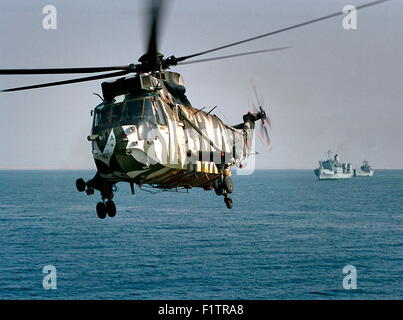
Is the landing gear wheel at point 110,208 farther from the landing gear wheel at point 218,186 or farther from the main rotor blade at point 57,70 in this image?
the main rotor blade at point 57,70

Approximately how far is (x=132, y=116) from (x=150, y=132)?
100 cm

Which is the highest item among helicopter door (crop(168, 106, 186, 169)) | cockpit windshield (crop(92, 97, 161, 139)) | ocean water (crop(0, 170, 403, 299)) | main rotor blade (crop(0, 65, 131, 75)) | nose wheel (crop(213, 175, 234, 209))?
main rotor blade (crop(0, 65, 131, 75))

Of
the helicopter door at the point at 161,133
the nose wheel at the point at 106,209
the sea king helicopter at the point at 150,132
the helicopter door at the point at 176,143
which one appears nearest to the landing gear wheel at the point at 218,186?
the sea king helicopter at the point at 150,132

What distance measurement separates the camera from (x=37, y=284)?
423ft

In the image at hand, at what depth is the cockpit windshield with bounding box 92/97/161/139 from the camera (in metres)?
21.8

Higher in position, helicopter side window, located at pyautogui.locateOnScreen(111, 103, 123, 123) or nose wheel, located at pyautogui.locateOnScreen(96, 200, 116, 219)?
helicopter side window, located at pyautogui.locateOnScreen(111, 103, 123, 123)

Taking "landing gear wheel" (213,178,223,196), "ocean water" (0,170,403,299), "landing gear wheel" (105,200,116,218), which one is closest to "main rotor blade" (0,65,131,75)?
"landing gear wheel" (105,200,116,218)

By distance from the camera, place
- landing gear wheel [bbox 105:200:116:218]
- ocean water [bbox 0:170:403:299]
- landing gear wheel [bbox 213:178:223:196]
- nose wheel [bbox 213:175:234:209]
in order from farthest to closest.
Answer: ocean water [bbox 0:170:403:299], landing gear wheel [bbox 213:178:223:196], nose wheel [bbox 213:175:234:209], landing gear wheel [bbox 105:200:116:218]

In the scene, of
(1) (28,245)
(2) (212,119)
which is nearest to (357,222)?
(1) (28,245)

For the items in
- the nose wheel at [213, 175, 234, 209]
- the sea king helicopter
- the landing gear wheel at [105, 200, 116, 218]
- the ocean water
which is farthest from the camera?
the ocean water

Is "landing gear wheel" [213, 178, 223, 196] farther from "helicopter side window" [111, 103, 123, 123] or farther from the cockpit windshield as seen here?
"helicopter side window" [111, 103, 123, 123]

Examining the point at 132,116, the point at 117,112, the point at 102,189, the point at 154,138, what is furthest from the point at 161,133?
the point at 102,189

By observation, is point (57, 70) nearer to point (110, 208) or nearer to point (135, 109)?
point (135, 109)

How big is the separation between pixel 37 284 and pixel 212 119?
114 meters
